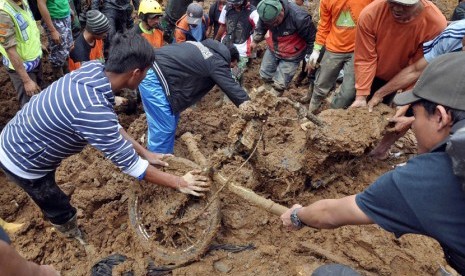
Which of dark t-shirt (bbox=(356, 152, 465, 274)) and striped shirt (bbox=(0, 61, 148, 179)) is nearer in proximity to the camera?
dark t-shirt (bbox=(356, 152, 465, 274))

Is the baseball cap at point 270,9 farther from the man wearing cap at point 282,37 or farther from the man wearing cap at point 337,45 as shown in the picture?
the man wearing cap at point 337,45

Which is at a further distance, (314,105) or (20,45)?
(314,105)

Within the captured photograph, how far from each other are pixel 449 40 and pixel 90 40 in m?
4.18

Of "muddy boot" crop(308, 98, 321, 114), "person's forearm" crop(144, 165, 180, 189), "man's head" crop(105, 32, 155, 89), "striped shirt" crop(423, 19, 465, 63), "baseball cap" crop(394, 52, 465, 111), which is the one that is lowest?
"muddy boot" crop(308, 98, 321, 114)

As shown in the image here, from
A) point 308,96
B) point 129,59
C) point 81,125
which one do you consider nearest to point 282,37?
point 308,96

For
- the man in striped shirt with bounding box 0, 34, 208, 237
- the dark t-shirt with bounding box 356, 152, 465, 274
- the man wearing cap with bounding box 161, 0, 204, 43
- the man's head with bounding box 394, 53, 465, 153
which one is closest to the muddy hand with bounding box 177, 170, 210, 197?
the man in striped shirt with bounding box 0, 34, 208, 237

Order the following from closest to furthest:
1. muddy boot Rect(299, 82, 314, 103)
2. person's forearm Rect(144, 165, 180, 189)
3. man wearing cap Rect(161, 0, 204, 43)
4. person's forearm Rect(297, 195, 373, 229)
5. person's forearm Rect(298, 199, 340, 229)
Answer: person's forearm Rect(297, 195, 373, 229)
person's forearm Rect(298, 199, 340, 229)
person's forearm Rect(144, 165, 180, 189)
muddy boot Rect(299, 82, 314, 103)
man wearing cap Rect(161, 0, 204, 43)

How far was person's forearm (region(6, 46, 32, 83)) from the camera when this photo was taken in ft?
13.6

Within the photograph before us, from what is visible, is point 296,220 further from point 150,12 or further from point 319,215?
point 150,12

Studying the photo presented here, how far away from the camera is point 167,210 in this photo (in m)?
3.29

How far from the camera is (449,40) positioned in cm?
339

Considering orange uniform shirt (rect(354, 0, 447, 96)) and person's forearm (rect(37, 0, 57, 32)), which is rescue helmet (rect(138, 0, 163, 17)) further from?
orange uniform shirt (rect(354, 0, 447, 96))

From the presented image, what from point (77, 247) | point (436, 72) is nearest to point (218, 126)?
point (77, 247)

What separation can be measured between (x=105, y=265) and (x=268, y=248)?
1.44m
